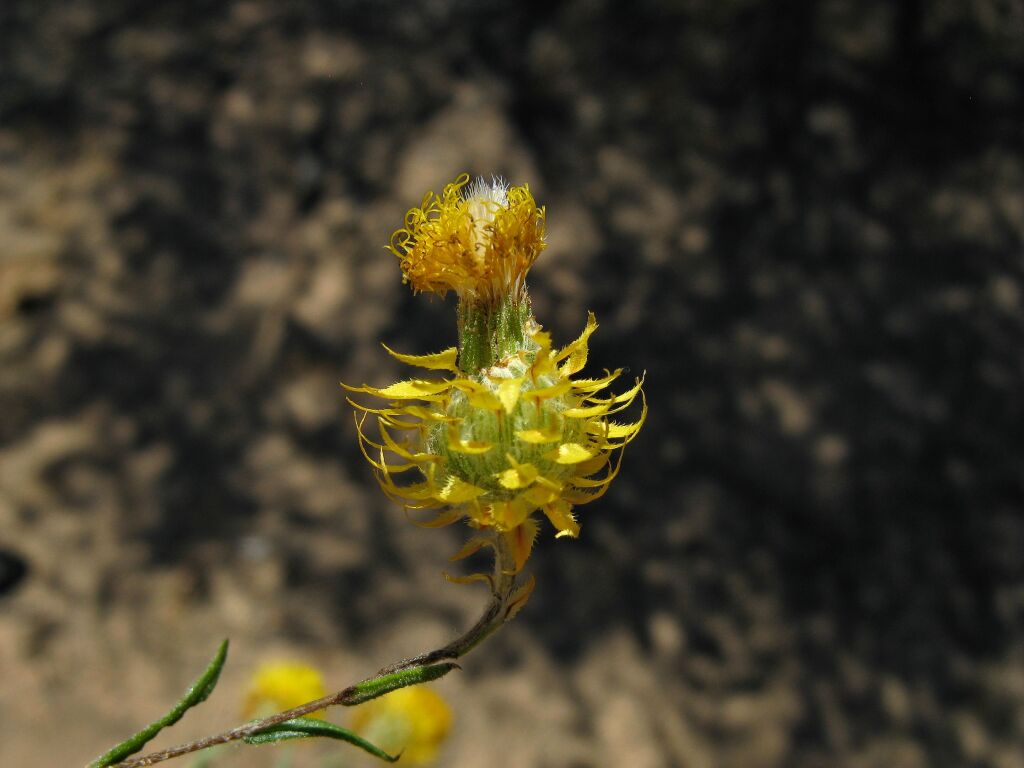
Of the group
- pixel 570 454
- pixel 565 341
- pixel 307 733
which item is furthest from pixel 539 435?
pixel 565 341

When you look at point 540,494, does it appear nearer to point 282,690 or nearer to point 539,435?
point 539,435

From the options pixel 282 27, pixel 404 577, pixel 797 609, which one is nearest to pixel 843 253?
pixel 797 609

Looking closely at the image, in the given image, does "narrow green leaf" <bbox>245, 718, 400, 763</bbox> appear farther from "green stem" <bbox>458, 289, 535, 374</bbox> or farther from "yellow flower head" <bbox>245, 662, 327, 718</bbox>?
"yellow flower head" <bbox>245, 662, 327, 718</bbox>

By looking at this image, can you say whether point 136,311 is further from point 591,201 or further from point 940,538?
point 940,538

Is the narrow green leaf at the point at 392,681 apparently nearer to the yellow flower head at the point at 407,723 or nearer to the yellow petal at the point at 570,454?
the yellow petal at the point at 570,454

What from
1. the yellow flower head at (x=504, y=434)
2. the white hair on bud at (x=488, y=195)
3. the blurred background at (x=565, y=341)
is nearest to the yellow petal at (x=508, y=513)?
the yellow flower head at (x=504, y=434)
